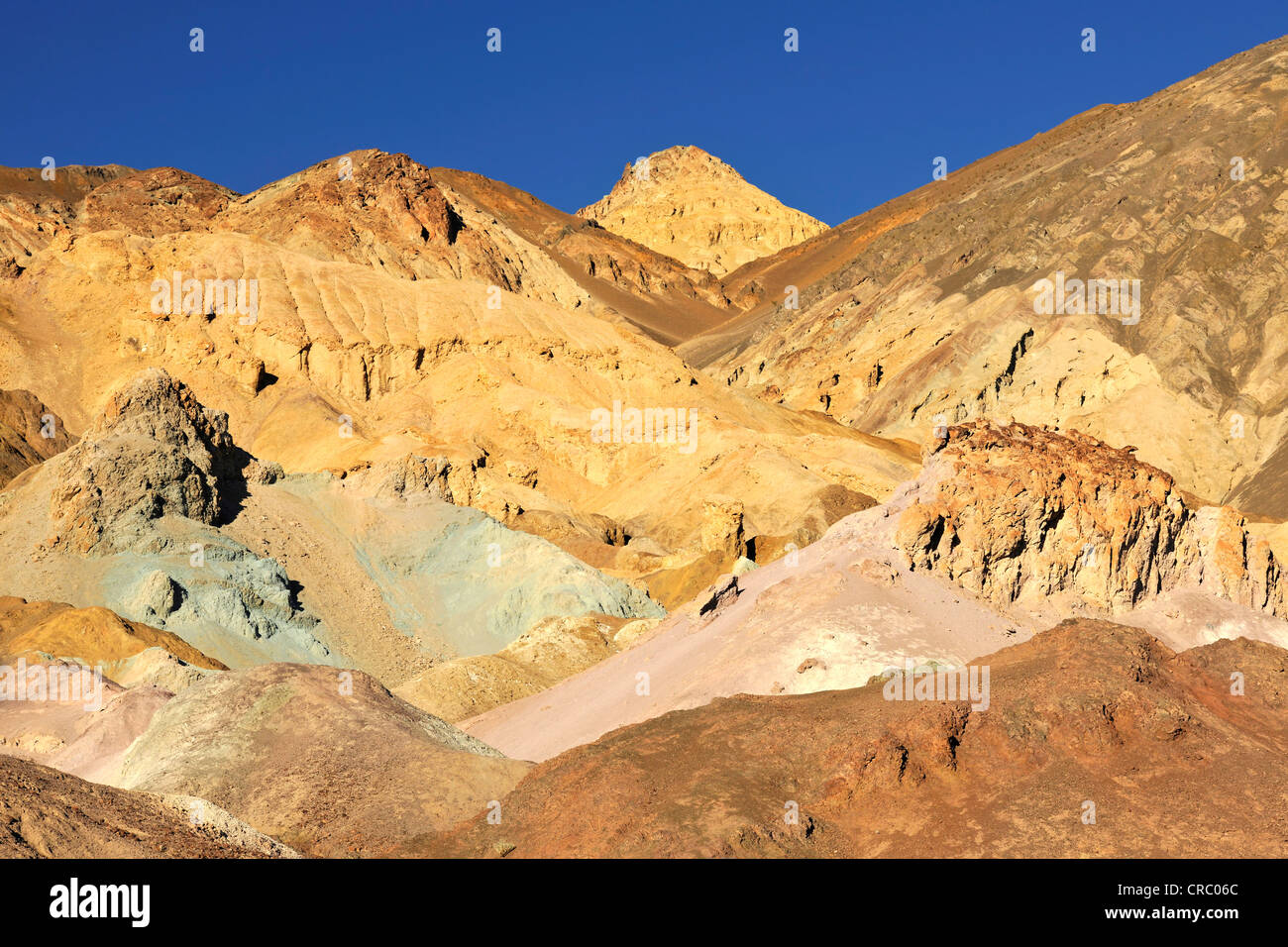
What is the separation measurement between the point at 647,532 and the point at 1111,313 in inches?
1283

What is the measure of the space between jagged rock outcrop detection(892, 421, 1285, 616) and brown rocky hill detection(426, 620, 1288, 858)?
26.2 ft

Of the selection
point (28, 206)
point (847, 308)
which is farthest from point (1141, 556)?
point (28, 206)

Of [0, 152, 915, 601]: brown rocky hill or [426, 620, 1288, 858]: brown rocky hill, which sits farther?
[0, 152, 915, 601]: brown rocky hill

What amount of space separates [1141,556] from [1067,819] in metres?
14.6

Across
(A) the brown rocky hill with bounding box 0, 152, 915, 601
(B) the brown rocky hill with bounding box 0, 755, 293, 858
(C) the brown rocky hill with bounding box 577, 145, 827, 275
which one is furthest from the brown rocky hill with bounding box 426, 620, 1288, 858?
(C) the brown rocky hill with bounding box 577, 145, 827, 275

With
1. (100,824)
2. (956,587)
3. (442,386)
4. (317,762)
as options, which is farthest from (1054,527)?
(442,386)

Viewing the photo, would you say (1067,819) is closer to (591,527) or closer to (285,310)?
(591,527)

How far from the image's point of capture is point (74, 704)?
28.5 meters

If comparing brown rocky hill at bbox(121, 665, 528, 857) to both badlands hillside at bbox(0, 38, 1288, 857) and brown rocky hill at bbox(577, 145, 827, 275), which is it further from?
brown rocky hill at bbox(577, 145, 827, 275)

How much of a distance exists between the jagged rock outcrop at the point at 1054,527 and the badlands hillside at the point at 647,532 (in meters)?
0.09

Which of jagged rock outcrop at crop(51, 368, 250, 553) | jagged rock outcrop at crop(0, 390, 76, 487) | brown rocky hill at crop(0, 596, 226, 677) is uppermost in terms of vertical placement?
jagged rock outcrop at crop(0, 390, 76, 487)

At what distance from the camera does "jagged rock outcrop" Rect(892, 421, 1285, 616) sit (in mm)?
29141

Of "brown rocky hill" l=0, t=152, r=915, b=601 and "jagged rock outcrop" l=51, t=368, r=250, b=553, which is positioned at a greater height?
"brown rocky hill" l=0, t=152, r=915, b=601

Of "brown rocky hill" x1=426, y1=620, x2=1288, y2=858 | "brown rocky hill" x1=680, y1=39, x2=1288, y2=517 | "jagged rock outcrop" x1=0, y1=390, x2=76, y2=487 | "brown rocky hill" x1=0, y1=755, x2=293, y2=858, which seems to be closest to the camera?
"brown rocky hill" x1=0, y1=755, x2=293, y2=858
